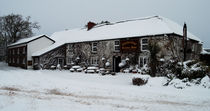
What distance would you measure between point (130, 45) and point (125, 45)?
0.72 metres

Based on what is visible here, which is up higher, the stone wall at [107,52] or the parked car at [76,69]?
the stone wall at [107,52]

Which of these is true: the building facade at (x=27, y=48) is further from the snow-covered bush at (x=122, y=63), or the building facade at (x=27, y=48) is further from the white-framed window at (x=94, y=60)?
the snow-covered bush at (x=122, y=63)

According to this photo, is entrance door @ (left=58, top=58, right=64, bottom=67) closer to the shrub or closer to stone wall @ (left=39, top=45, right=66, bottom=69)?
stone wall @ (left=39, top=45, right=66, bottom=69)

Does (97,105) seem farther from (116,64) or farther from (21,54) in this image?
(21,54)

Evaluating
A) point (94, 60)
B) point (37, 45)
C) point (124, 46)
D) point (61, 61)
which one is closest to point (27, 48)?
point (37, 45)

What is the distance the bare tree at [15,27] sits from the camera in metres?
38.6

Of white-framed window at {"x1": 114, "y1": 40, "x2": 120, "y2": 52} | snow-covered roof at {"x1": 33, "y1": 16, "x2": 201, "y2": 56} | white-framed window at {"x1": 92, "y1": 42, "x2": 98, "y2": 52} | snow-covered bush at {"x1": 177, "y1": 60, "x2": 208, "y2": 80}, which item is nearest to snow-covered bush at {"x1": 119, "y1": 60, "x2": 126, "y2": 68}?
white-framed window at {"x1": 114, "y1": 40, "x2": 120, "y2": 52}

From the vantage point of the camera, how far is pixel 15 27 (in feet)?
132

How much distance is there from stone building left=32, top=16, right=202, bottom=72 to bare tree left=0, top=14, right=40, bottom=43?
18567 mm

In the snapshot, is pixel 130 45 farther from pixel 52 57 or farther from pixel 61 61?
pixel 52 57

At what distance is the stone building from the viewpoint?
1857cm

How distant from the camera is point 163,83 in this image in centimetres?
1112

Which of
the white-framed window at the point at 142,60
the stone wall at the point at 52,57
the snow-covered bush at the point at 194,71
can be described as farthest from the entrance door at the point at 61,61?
the snow-covered bush at the point at 194,71

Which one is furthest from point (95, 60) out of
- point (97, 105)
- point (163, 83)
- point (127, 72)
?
point (97, 105)
